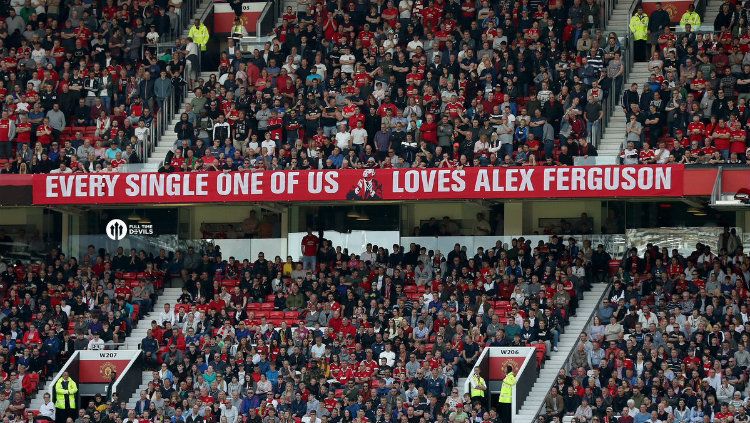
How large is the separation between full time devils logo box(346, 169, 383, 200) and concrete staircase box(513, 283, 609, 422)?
181 inches

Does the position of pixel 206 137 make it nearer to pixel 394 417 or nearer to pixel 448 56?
pixel 448 56

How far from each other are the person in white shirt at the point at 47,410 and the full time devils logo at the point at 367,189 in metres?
7.12

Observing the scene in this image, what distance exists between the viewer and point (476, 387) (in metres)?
34.2

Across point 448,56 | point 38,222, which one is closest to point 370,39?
point 448,56

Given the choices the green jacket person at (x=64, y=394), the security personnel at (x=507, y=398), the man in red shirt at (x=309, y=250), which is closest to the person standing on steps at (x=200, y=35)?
the man in red shirt at (x=309, y=250)

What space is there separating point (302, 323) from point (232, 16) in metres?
10.6

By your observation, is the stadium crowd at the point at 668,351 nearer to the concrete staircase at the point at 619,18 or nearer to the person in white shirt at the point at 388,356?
the person in white shirt at the point at 388,356

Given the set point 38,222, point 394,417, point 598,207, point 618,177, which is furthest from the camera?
point 38,222

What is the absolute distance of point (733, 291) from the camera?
35.5 meters

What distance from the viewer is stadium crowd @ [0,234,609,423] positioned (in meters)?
35.0

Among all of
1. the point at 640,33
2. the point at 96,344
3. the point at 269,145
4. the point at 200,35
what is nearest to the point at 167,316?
the point at 96,344

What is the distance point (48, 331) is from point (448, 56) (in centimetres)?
1013

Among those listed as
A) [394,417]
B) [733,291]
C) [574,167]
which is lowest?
[394,417]

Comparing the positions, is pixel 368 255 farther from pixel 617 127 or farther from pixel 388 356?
pixel 617 127
